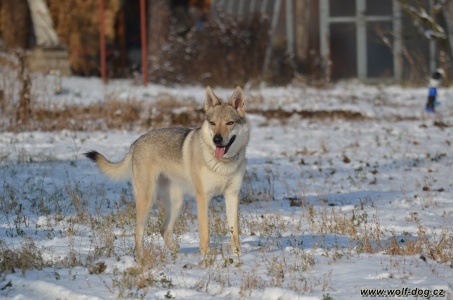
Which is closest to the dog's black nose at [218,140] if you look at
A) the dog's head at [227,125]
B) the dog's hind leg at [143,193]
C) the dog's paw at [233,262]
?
→ the dog's head at [227,125]

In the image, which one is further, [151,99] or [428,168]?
[151,99]

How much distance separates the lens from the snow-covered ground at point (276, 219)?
5.55 meters

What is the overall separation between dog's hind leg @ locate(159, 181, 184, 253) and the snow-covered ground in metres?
0.20

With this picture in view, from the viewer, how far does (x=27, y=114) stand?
14.3 m

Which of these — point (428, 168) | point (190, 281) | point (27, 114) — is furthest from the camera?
point (27, 114)

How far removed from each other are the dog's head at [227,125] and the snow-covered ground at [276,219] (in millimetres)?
757

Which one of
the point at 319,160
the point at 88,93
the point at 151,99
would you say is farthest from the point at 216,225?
the point at 88,93

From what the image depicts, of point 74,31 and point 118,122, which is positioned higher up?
point 74,31

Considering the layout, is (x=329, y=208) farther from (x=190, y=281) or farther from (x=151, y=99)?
(x=151, y=99)

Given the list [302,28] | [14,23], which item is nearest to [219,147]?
[302,28]

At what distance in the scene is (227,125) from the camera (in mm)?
6738

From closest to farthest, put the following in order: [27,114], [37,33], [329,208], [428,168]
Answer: [329,208] < [428,168] < [27,114] < [37,33]

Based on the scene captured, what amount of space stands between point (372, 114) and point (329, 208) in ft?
25.5

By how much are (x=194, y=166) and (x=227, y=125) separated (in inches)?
17.0
